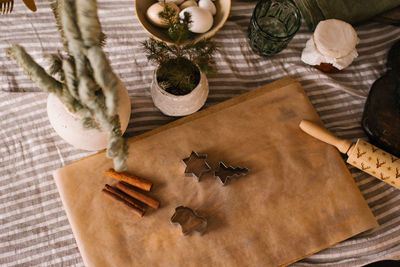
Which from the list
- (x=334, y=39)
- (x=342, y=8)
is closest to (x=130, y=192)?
(x=334, y=39)

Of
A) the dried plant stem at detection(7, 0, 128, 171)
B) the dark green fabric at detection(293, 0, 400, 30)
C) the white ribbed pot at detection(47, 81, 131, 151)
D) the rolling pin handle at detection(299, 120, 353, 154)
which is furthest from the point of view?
the dark green fabric at detection(293, 0, 400, 30)

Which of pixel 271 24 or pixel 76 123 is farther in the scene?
pixel 271 24

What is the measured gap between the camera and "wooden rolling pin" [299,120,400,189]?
57 cm

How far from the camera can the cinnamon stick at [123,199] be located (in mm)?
542

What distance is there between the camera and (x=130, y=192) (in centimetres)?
55

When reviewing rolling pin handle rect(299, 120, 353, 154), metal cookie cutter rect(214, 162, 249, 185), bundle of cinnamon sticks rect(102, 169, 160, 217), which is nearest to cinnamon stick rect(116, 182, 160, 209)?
bundle of cinnamon sticks rect(102, 169, 160, 217)

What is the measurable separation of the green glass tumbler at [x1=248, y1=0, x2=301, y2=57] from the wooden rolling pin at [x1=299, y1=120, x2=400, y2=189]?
20 centimetres

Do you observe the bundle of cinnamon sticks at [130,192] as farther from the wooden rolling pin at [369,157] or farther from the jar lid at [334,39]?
the jar lid at [334,39]

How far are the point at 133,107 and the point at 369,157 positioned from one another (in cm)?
45

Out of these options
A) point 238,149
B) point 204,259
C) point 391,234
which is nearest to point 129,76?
point 238,149

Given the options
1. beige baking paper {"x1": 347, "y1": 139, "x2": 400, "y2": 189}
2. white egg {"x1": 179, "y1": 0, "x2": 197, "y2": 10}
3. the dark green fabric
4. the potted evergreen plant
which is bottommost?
beige baking paper {"x1": 347, "y1": 139, "x2": 400, "y2": 189}

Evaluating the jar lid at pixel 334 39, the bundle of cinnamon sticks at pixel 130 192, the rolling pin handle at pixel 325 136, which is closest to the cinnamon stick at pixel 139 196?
the bundle of cinnamon sticks at pixel 130 192

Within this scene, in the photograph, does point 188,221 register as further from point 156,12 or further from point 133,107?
point 156,12

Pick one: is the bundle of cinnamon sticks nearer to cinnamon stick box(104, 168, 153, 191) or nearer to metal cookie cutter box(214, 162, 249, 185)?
cinnamon stick box(104, 168, 153, 191)
